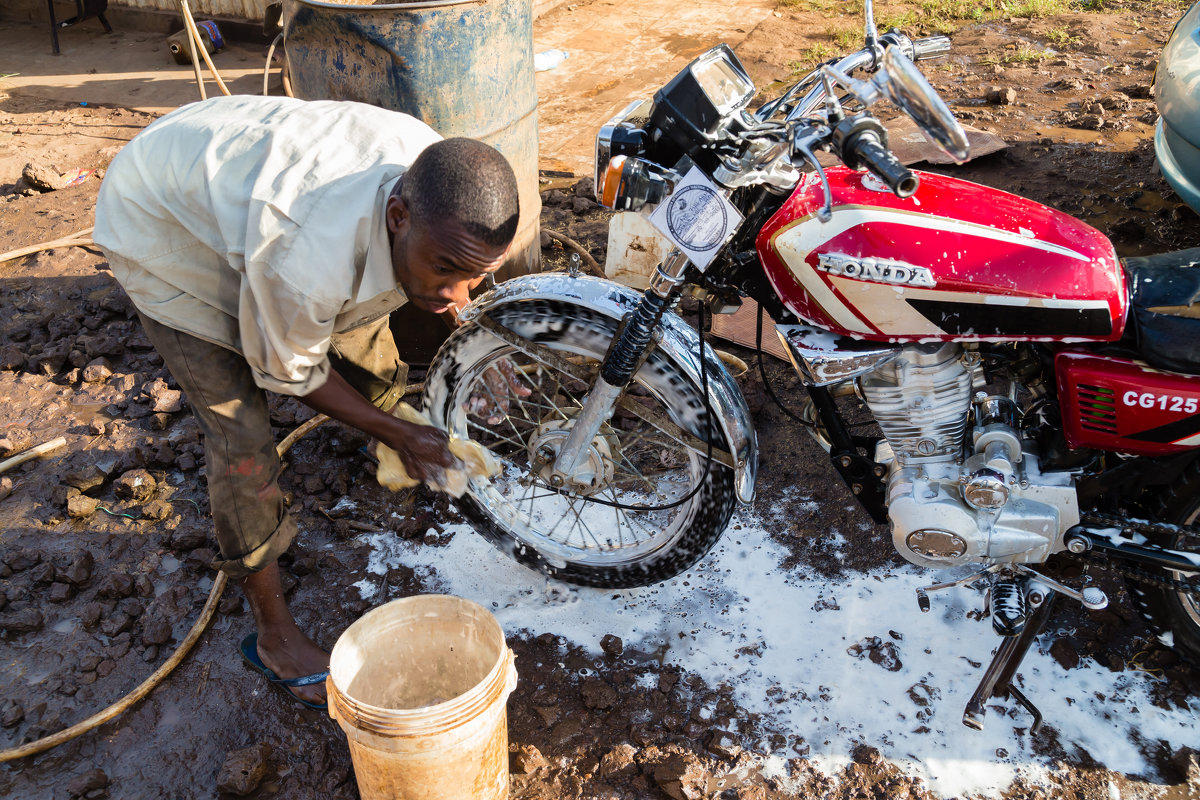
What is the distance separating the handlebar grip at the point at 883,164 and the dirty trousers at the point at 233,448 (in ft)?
5.21

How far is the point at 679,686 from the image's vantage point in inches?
99.7

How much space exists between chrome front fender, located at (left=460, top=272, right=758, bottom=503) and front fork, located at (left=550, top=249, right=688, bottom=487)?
0.07m

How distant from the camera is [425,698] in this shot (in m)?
2.34

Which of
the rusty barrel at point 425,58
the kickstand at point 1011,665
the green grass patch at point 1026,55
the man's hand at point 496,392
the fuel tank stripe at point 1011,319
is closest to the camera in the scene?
the fuel tank stripe at point 1011,319

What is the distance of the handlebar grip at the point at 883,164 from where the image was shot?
5.38 ft

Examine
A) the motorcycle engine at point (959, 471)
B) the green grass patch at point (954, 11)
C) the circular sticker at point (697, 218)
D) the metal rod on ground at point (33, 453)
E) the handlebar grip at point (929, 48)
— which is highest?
the handlebar grip at point (929, 48)

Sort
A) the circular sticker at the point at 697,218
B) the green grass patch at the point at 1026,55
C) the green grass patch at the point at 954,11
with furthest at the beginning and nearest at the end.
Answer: the green grass patch at the point at 954,11, the green grass patch at the point at 1026,55, the circular sticker at the point at 697,218

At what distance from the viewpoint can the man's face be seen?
6.13 ft

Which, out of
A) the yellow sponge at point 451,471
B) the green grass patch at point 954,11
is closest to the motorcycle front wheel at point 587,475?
the yellow sponge at point 451,471

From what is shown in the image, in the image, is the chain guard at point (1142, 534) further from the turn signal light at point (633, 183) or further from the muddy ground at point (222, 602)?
the turn signal light at point (633, 183)

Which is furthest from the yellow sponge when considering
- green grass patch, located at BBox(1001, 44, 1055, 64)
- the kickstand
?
green grass patch, located at BBox(1001, 44, 1055, 64)

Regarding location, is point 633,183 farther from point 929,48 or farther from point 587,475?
point 587,475

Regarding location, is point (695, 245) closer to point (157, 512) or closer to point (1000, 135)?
point (157, 512)

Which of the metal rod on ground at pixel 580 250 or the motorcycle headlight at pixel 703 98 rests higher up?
the motorcycle headlight at pixel 703 98
